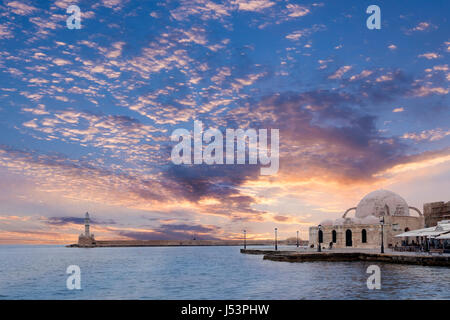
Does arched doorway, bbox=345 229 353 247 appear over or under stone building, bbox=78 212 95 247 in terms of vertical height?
over

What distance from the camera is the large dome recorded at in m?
69.8

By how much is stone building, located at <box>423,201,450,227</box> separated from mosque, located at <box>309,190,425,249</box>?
19.5 ft

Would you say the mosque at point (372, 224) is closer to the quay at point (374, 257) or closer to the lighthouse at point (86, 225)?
the quay at point (374, 257)

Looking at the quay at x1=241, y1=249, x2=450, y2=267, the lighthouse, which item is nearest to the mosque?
the quay at x1=241, y1=249, x2=450, y2=267

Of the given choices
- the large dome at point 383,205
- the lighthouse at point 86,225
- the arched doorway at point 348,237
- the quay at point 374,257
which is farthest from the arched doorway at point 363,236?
the lighthouse at point 86,225

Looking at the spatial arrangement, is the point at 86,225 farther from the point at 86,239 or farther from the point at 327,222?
the point at 327,222

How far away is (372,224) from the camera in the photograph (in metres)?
65.2

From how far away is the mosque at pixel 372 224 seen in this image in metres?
65.0

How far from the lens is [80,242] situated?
194 metres

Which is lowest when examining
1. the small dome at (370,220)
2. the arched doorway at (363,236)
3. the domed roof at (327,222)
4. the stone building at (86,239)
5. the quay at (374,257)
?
the stone building at (86,239)

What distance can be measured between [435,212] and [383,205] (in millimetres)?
11878

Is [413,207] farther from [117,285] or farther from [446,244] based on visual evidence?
[117,285]

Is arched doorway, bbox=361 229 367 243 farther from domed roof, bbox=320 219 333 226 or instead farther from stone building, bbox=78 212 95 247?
stone building, bbox=78 212 95 247
